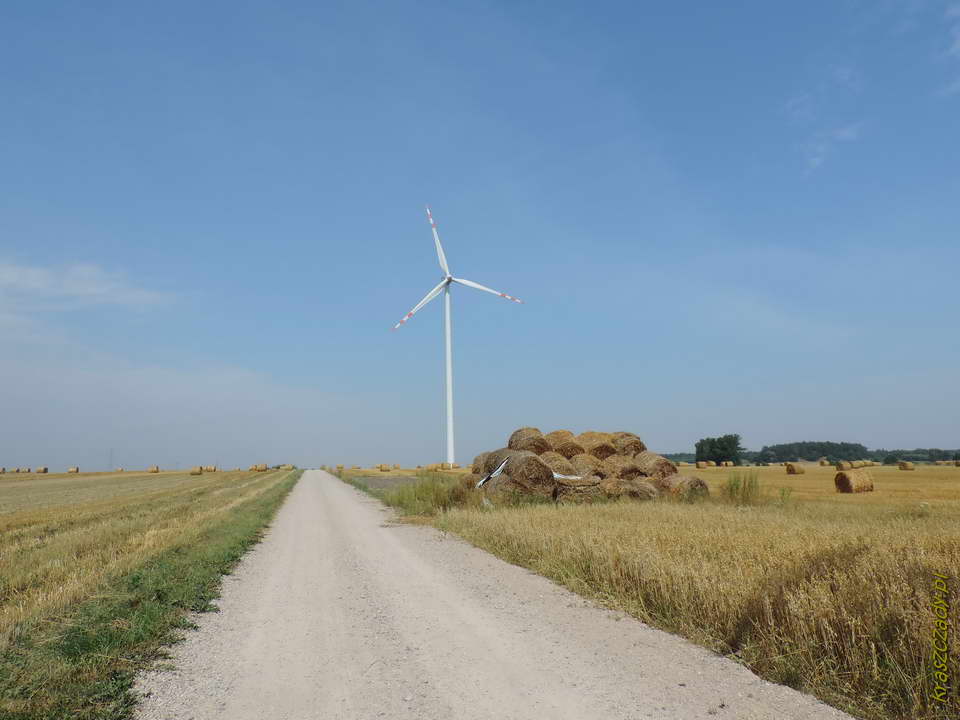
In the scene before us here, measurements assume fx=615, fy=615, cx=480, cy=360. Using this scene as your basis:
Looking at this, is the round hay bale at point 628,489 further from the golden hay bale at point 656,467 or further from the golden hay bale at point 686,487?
the golden hay bale at point 656,467

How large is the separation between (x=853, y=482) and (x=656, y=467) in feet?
31.3

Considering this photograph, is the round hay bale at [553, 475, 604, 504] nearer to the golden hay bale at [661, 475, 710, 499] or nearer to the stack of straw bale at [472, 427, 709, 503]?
the stack of straw bale at [472, 427, 709, 503]

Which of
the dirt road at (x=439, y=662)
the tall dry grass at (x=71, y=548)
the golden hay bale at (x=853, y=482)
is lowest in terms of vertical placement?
the dirt road at (x=439, y=662)

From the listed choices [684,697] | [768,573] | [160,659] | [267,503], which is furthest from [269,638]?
[267,503]

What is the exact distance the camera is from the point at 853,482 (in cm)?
2736

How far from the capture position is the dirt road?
529 cm

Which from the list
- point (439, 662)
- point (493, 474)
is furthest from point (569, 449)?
point (439, 662)

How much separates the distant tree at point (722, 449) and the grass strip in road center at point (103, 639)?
307ft

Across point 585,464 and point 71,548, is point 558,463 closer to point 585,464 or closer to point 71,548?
point 585,464

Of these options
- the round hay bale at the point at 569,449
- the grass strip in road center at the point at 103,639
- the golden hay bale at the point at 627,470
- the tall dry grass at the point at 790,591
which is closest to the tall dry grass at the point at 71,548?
the grass strip in road center at the point at 103,639

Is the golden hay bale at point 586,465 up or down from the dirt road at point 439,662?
up

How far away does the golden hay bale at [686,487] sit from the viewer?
23250 millimetres

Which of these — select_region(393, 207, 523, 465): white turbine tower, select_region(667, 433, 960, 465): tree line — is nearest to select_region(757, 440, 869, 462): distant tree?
select_region(667, 433, 960, 465): tree line

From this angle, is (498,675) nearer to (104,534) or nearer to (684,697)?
(684,697)
